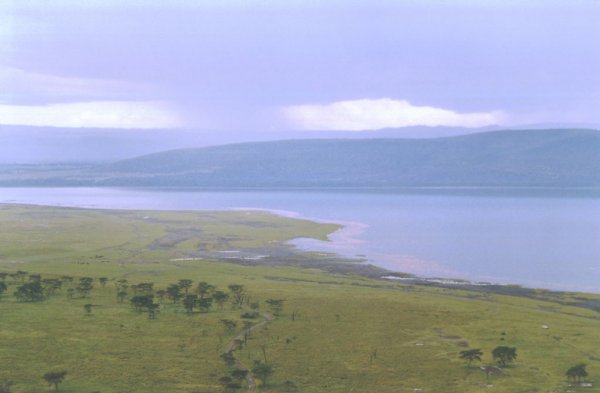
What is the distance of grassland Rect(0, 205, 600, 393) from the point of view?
45.8m

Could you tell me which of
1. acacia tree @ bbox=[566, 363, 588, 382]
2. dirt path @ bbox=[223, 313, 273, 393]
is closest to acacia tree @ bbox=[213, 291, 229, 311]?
dirt path @ bbox=[223, 313, 273, 393]

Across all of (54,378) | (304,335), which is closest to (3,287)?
(54,378)

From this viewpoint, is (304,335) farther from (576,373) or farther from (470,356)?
(576,373)

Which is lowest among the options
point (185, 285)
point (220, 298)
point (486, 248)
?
point (220, 298)

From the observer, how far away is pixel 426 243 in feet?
475

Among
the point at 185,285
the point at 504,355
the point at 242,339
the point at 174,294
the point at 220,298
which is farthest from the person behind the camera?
the point at 185,285

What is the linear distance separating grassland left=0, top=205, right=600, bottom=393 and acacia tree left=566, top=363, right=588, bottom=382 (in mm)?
697

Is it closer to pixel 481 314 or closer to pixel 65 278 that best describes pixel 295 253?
pixel 65 278

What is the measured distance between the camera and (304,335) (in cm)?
5809

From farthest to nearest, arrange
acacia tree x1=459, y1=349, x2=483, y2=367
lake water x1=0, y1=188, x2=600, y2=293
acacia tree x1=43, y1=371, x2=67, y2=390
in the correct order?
lake water x1=0, y1=188, x2=600, y2=293 < acacia tree x1=459, y1=349, x2=483, y2=367 < acacia tree x1=43, y1=371, x2=67, y2=390

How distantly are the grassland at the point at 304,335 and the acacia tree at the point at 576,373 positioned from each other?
70 cm

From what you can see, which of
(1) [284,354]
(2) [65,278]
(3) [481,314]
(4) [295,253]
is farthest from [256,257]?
(1) [284,354]

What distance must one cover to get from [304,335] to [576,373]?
76.3ft

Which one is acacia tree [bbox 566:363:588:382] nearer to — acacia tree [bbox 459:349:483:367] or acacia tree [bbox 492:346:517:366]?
acacia tree [bbox 492:346:517:366]
